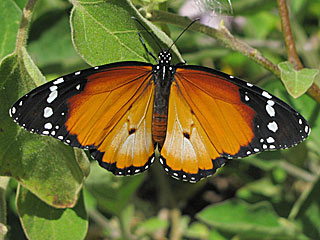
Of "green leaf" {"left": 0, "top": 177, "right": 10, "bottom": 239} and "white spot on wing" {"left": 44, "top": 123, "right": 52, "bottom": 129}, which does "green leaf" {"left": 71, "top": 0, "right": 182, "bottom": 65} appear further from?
"green leaf" {"left": 0, "top": 177, "right": 10, "bottom": 239}

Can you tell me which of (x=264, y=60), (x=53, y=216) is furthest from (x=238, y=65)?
(x=53, y=216)

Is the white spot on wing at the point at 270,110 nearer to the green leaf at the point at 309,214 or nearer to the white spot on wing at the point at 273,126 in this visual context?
the white spot on wing at the point at 273,126

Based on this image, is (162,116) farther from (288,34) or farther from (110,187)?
(110,187)

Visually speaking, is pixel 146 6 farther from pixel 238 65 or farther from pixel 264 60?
pixel 238 65

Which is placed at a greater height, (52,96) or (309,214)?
(52,96)

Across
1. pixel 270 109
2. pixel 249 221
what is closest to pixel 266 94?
pixel 270 109

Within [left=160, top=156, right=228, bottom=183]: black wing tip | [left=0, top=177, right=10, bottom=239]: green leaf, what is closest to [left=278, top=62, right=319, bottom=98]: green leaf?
[left=160, top=156, right=228, bottom=183]: black wing tip
